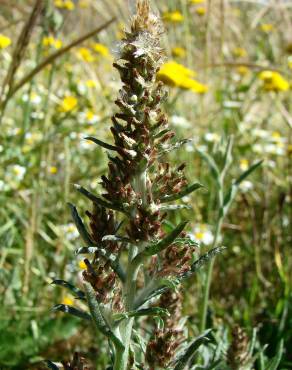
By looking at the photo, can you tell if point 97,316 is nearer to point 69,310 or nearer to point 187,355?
point 69,310

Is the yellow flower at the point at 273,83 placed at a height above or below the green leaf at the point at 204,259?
above

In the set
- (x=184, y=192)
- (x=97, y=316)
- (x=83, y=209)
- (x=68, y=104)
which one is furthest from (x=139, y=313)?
(x=68, y=104)

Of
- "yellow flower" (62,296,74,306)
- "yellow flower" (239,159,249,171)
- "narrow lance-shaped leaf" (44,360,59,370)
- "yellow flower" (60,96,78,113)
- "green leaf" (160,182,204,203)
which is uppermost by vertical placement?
"yellow flower" (60,96,78,113)

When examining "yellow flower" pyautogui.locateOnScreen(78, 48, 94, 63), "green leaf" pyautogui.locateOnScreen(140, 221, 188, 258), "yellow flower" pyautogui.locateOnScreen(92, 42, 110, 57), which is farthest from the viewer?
"yellow flower" pyautogui.locateOnScreen(92, 42, 110, 57)

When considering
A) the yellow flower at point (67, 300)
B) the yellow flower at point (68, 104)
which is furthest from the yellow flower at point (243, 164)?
the yellow flower at point (67, 300)

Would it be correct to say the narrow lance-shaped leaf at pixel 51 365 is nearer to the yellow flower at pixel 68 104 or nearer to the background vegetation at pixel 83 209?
the background vegetation at pixel 83 209

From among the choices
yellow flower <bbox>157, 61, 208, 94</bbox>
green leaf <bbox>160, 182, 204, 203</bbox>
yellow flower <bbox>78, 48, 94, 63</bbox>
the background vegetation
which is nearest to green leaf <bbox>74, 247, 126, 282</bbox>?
green leaf <bbox>160, 182, 204, 203</bbox>

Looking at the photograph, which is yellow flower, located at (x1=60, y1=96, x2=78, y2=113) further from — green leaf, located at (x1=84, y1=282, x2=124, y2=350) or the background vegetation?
green leaf, located at (x1=84, y1=282, x2=124, y2=350)

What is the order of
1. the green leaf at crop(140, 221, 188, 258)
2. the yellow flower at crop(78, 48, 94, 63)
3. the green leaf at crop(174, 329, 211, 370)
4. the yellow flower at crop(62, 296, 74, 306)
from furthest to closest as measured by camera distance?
1. the yellow flower at crop(78, 48, 94, 63)
2. the yellow flower at crop(62, 296, 74, 306)
3. the green leaf at crop(174, 329, 211, 370)
4. the green leaf at crop(140, 221, 188, 258)
